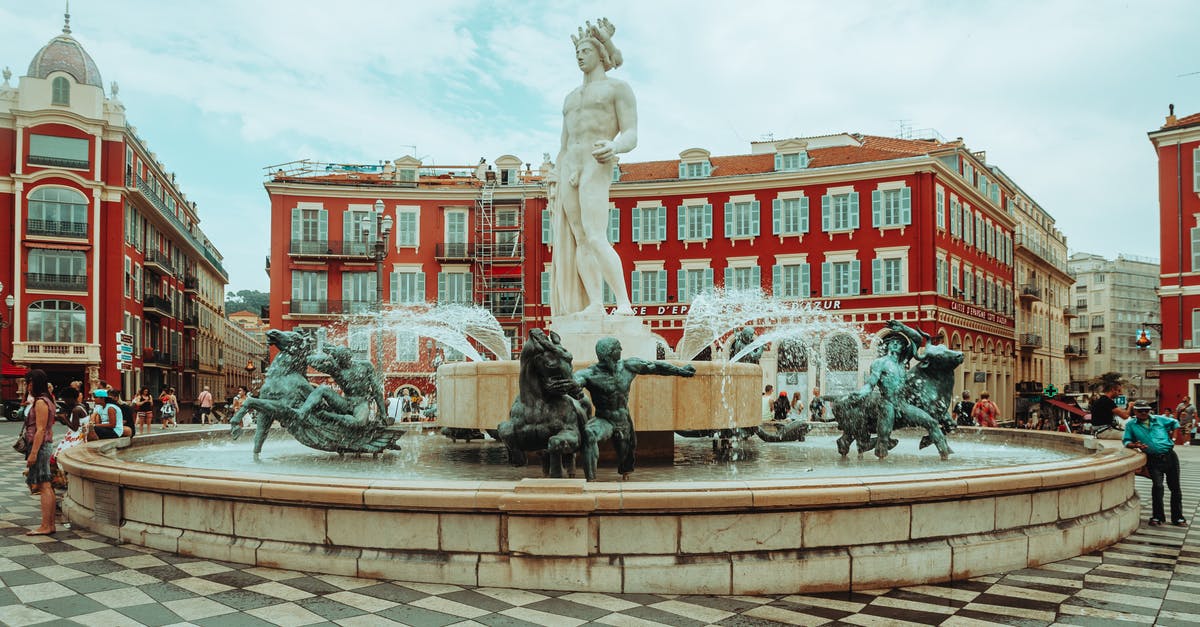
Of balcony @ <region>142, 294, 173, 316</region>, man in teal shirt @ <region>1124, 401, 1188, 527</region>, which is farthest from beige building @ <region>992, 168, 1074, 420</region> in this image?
balcony @ <region>142, 294, 173, 316</region>

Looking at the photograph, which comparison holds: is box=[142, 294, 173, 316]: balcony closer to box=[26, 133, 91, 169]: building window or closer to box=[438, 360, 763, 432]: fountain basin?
box=[26, 133, 91, 169]: building window

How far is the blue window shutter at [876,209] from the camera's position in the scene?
39.8 meters

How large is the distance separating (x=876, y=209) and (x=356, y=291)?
2407 cm

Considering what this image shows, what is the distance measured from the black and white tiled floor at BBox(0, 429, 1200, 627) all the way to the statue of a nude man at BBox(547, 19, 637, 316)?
5146mm

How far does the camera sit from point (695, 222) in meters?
43.1

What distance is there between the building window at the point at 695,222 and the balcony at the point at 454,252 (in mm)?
10025

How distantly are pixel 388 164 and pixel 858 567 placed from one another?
43640 millimetres

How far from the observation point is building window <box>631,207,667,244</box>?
43500 millimetres

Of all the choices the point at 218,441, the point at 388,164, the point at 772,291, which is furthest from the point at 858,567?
the point at 388,164

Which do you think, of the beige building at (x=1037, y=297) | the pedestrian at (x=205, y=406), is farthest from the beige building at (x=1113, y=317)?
the pedestrian at (x=205, y=406)

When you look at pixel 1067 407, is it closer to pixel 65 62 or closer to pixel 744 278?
pixel 744 278

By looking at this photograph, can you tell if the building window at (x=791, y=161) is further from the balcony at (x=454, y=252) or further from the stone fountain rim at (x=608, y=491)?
the stone fountain rim at (x=608, y=491)

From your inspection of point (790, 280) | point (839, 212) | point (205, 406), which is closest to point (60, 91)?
point (205, 406)

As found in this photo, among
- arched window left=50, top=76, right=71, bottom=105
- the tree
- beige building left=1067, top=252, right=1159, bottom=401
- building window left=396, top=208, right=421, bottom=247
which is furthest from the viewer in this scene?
the tree
